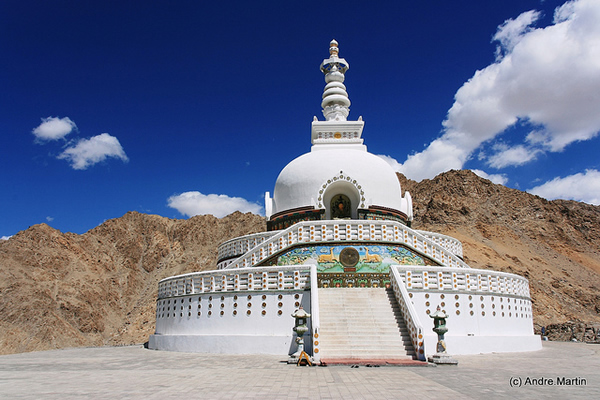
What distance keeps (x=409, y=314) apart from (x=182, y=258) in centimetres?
4522

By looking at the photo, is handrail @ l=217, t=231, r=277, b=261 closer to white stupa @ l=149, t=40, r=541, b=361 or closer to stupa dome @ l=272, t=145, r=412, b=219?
stupa dome @ l=272, t=145, r=412, b=219

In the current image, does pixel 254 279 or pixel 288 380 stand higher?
pixel 254 279

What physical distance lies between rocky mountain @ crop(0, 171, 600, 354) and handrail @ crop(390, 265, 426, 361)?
1505 centimetres

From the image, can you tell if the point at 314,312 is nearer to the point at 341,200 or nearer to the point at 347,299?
the point at 347,299

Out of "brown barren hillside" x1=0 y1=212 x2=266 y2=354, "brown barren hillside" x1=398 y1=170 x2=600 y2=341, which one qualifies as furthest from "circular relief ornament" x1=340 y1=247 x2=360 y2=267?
"brown barren hillside" x1=398 y1=170 x2=600 y2=341

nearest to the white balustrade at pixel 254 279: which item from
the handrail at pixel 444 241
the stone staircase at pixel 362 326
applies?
the stone staircase at pixel 362 326

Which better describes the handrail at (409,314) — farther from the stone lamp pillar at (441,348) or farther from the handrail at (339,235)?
the handrail at (339,235)

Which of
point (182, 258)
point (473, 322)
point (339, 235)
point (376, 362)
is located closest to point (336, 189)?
point (339, 235)

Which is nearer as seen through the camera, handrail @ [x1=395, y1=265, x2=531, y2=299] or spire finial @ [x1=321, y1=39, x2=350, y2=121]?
A: handrail @ [x1=395, y1=265, x2=531, y2=299]

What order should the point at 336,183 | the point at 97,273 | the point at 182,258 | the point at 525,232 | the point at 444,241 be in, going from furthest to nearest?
1. the point at 525,232
2. the point at 182,258
3. the point at 97,273
4. the point at 444,241
5. the point at 336,183

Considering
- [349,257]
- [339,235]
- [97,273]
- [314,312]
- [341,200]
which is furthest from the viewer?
[97,273]

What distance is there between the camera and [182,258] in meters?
54.7

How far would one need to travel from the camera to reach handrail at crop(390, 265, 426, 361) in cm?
1159

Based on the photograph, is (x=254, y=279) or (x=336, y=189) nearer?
(x=254, y=279)
